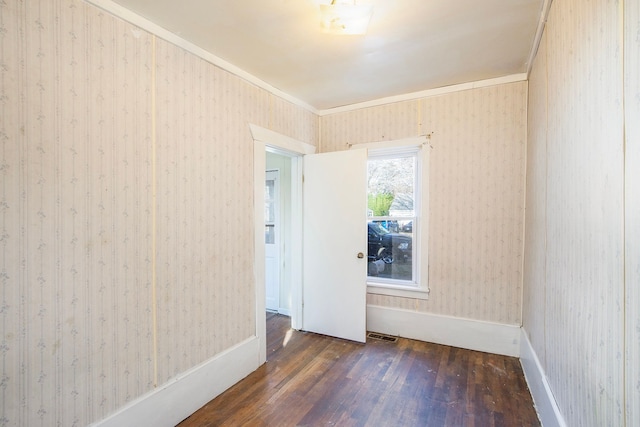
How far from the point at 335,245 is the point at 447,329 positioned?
1.45 metres

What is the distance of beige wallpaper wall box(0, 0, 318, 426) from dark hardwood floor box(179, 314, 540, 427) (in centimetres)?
48

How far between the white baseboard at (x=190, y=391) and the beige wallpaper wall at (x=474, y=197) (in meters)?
1.79

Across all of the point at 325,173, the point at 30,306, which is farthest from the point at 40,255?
the point at 325,173

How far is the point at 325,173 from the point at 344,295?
138 cm

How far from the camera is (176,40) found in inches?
81.1

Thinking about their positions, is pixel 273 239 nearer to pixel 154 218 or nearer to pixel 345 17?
pixel 154 218

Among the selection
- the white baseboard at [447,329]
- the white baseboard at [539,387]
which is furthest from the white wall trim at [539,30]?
the white baseboard at [447,329]

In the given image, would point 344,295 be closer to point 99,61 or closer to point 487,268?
point 487,268

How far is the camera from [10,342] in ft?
4.42

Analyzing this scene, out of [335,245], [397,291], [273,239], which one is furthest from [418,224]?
[273,239]

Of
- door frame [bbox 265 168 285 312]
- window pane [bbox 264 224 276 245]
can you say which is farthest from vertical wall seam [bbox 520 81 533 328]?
window pane [bbox 264 224 276 245]

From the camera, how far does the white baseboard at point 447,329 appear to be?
2.85m

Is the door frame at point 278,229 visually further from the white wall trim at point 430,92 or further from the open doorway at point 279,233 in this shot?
the white wall trim at point 430,92

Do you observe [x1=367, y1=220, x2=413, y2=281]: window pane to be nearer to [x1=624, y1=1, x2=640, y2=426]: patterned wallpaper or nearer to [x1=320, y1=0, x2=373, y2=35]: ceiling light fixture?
[x1=320, y1=0, x2=373, y2=35]: ceiling light fixture
